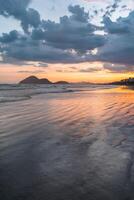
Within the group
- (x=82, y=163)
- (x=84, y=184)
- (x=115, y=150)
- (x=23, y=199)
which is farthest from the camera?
(x=115, y=150)

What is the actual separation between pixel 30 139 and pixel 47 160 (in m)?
2.56

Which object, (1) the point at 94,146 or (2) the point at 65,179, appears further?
(1) the point at 94,146

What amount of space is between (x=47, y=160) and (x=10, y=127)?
16.3 feet

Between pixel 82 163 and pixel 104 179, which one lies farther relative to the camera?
pixel 82 163

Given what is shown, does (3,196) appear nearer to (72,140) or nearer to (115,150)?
(115,150)

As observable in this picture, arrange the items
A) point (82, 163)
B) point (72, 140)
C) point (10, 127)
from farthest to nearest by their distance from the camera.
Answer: point (10, 127) → point (72, 140) → point (82, 163)

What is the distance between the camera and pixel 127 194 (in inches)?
186

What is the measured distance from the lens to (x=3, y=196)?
4.61 meters

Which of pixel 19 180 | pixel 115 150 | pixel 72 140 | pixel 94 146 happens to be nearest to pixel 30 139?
pixel 72 140

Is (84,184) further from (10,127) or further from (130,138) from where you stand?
(10,127)

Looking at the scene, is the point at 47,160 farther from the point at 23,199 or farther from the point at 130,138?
the point at 130,138

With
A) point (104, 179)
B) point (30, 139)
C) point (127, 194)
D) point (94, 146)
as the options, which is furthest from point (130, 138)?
point (127, 194)

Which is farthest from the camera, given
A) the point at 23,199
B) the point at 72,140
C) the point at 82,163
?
the point at 72,140

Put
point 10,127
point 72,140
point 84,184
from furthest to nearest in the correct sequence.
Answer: point 10,127 → point 72,140 → point 84,184
